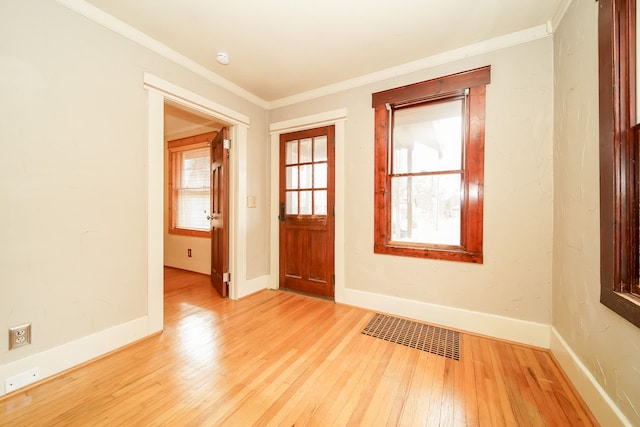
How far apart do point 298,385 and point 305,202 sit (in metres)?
2.06

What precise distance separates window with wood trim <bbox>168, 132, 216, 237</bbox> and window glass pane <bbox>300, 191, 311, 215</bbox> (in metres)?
1.87

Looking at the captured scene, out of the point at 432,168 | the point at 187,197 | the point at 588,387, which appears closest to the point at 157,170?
the point at 187,197

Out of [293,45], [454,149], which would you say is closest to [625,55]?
[454,149]

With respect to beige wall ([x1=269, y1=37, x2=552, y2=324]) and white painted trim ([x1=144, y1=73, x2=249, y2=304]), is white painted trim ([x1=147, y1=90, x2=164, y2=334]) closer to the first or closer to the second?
white painted trim ([x1=144, y1=73, x2=249, y2=304])

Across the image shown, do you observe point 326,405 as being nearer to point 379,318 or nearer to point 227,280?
point 379,318

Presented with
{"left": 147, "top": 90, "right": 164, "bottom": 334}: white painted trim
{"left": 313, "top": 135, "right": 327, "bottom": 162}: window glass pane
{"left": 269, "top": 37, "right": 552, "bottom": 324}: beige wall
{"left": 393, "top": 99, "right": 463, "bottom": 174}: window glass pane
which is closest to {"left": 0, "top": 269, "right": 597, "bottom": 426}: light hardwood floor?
{"left": 147, "top": 90, "right": 164, "bottom": 334}: white painted trim

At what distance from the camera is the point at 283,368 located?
67.7 inches

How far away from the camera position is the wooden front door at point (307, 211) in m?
3.01

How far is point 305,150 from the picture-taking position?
320 cm

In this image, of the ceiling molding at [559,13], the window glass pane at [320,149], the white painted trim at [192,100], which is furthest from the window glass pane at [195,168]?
the ceiling molding at [559,13]

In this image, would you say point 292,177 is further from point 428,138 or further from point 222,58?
point 428,138

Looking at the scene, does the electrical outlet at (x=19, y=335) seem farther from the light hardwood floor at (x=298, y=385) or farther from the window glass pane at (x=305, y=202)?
the window glass pane at (x=305, y=202)

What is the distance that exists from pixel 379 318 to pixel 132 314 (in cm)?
225

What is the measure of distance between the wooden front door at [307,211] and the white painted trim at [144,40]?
0.95m
